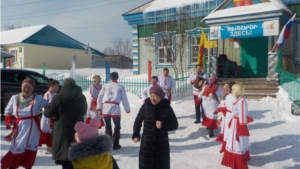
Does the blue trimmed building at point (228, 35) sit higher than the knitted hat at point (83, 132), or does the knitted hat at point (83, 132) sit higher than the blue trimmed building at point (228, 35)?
the blue trimmed building at point (228, 35)

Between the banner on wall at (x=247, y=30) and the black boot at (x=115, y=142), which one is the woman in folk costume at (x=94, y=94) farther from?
the banner on wall at (x=247, y=30)

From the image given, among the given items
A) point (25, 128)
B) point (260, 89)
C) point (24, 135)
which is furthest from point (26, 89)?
point (260, 89)

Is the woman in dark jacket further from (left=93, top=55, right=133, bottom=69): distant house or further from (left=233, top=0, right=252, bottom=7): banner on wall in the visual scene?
(left=93, top=55, right=133, bottom=69): distant house

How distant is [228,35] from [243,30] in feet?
2.28

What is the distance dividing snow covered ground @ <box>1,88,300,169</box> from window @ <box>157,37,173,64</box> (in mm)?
8109

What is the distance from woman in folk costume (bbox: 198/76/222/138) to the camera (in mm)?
7676

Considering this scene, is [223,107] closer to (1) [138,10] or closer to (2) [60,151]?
(2) [60,151]

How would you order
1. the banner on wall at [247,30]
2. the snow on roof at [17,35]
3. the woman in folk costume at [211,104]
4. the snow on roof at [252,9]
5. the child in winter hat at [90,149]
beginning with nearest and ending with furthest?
the child in winter hat at [90,149]
the woman in folk costume at [211,104]
the banner on wall at [247,30]
the snow on roof at [252,9]
the snow on roof at [17,35]

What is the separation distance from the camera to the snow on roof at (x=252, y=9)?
12414 millimetres

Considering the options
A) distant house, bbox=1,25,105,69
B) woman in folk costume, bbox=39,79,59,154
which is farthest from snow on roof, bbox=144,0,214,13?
distant house, bbox=1,25,105,69

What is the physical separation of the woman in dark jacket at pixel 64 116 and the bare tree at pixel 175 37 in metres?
12.7

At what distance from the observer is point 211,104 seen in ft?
25.4

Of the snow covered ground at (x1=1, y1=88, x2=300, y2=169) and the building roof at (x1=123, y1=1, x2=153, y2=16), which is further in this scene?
the building roof at (x1=123, y1=1, x2=153, y2=16)

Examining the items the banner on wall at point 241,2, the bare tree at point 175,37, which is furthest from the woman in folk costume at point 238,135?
the bare tree at point 175,37
